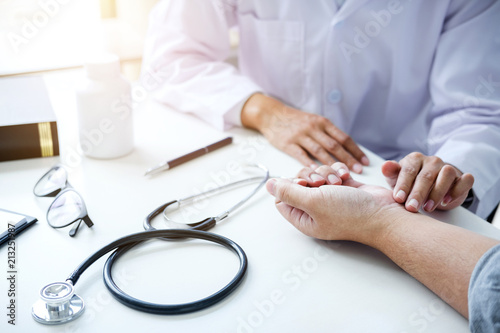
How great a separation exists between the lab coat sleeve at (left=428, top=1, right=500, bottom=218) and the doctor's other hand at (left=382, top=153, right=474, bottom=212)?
12cm

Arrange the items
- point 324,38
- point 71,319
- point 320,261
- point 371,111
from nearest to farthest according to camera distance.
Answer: point 71,319 < point 320,261 < point 324,38 < point 371,111

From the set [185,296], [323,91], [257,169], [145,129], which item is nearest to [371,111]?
[323,91]

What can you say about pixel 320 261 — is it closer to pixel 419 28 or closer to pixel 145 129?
pixel 145 129

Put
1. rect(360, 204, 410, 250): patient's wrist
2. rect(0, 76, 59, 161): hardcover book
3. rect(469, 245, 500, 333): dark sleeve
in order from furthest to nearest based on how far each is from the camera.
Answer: rect(0, 76, 59, 161): hardcover book → rect(360, 204, 410, 250): patient's wrist → rect(469, 245, 500, 333): dark sleeve

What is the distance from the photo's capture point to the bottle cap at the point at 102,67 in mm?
869

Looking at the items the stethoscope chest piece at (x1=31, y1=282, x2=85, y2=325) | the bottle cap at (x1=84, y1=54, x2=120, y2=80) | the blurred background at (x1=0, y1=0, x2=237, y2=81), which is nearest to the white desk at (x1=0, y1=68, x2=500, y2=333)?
the stethoscope chest piece at (x1=31, y1=282, x2=85, y2=325)

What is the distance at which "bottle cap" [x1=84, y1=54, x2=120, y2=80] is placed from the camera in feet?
2.85

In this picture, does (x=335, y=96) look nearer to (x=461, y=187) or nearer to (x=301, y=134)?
(x=301, y=134)

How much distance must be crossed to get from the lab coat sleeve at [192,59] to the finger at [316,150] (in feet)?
0.63

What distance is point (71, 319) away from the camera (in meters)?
0.57

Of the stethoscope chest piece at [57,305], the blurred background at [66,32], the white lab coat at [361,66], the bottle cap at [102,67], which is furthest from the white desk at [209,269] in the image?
the blurred background at [66,32]

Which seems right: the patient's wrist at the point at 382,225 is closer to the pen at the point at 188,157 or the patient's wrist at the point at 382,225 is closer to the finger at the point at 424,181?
the finger at the point at 424,181

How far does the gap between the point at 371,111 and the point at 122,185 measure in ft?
2.33

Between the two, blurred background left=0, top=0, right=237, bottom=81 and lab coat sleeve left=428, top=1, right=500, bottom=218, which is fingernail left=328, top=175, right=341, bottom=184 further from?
blurred background left=0, top=0, right=237, bottom=81
